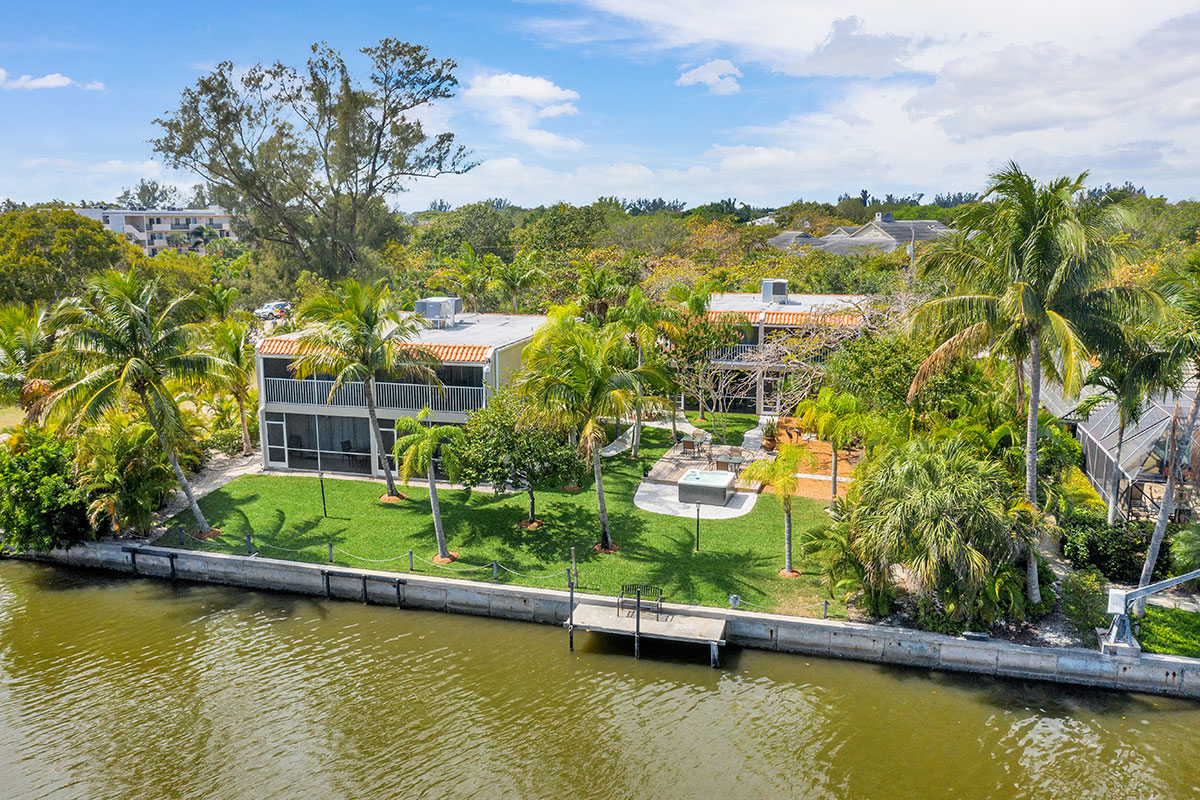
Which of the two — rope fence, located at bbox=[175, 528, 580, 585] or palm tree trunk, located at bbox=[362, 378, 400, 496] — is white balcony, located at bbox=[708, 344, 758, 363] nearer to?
palm tree trunk, located at bbox=[362, 378, 400, 496]

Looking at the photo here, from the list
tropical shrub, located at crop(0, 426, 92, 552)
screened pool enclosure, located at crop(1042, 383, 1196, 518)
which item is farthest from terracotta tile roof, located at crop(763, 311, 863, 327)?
tropical shrub, located at crop(0, 426, 92, 552)

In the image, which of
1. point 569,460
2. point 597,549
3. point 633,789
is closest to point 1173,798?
point 633,789

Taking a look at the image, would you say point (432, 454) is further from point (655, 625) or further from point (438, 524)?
point (655, 625)

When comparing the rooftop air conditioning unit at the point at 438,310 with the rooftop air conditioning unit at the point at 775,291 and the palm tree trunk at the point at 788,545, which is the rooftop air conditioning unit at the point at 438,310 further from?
the palm tree trunk at the point at 788,545

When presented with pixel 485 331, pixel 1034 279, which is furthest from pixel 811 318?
pixel 1034 279

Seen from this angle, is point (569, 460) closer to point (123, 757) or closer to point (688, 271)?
point (123, 757)
